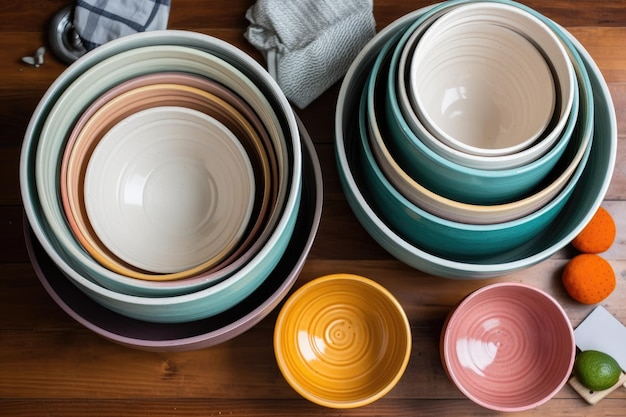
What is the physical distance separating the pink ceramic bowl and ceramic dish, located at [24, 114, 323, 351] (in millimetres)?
232

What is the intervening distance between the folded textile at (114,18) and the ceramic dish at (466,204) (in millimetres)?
358

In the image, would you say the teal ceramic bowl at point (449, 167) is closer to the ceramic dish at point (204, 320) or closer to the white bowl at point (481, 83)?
the white bowl at point (481, 83)

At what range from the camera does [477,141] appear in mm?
1004

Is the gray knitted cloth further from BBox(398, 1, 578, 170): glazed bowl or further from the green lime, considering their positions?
the green lime

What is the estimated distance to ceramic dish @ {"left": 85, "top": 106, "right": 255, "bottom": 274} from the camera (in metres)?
0.91

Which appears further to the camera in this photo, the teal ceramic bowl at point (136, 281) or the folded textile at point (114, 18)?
the folded textile at point (114, 18)

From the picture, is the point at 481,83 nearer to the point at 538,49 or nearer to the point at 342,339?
the point at 538,49

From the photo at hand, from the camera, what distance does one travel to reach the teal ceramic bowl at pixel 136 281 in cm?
80

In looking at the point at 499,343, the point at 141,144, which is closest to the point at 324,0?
the point at 141,144

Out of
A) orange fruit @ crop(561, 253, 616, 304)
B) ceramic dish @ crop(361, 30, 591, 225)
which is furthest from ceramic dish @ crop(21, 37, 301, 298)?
orange fruit @ crop(561, 253, 616, 304)

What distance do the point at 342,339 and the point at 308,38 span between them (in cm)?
44

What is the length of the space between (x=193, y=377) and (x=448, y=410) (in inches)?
14.1

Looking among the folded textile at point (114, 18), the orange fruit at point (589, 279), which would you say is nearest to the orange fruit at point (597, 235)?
the orange fruit at point (589, 279)

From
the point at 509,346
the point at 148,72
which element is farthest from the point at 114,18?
the point at 509,346
